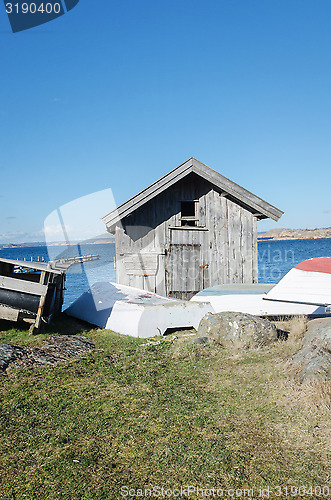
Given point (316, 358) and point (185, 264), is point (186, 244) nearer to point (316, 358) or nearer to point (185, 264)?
point (185, 264)

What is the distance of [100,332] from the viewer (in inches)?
402

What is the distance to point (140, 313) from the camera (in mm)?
9758

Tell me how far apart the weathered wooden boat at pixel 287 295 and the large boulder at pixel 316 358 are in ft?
5.58

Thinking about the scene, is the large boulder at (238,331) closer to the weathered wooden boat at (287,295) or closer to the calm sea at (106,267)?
the weathered wooden boat at (287,295)

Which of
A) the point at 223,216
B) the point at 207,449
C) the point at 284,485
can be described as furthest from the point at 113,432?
the point at 223,216

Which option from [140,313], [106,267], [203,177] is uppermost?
[203,177]

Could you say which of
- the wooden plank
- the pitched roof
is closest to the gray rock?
the wooden plank

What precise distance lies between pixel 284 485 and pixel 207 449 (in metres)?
0.94

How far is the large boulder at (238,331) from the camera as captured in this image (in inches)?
319

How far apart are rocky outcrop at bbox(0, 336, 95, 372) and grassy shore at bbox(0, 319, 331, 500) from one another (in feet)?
1.00

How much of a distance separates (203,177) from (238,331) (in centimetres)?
583

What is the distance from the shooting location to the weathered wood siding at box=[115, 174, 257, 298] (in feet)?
40.9

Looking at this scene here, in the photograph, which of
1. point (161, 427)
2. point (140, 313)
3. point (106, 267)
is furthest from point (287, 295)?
point (106, 267)

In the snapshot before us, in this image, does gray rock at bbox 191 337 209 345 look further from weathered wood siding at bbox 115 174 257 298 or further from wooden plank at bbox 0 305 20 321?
wooden plank at bbox 0 305 20 321
